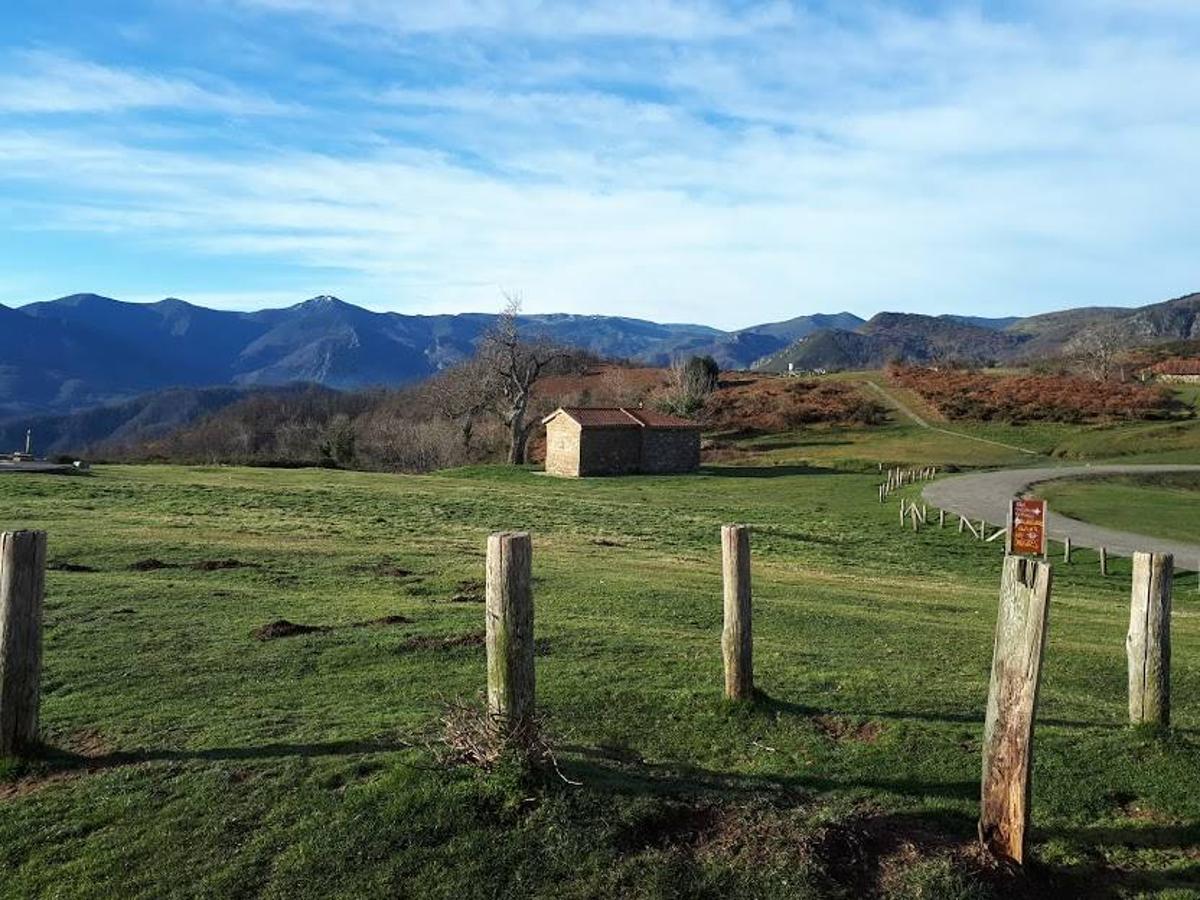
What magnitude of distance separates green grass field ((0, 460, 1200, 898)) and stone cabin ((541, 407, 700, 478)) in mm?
48870

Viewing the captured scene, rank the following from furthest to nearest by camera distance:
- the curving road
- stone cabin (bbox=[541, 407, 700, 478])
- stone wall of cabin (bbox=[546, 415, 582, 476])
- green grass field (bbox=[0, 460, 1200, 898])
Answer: stone cabin (bbox=[541, 407, 700, 478]), stone wall of cabin (bbox=[546, 415, 582, 476]), the curving road, green grass field (bbox=[0, 460, 1200, 898])

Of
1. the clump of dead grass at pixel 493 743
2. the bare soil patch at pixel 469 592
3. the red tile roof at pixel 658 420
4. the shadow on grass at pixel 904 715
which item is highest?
the red tile roof at pixel 658 420

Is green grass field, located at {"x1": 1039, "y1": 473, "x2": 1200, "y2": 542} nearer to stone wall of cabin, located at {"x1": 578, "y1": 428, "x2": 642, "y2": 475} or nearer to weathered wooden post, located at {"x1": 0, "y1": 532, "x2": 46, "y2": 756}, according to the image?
stone wall of cabin, located at {"x1": 578, "y1": 428, "x2": 642, "y2": 475}

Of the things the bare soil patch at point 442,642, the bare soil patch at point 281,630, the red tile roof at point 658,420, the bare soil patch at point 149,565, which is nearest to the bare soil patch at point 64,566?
the bare soil patch at point 149,565

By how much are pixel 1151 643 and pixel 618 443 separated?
61114mm

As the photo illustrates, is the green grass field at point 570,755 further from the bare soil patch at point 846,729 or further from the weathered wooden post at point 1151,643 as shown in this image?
the weathered wooden post at point 1151,643

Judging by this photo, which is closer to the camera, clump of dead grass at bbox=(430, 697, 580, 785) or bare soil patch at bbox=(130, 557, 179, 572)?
clump of dead grass at bbox=(430, 697, 580, 785)

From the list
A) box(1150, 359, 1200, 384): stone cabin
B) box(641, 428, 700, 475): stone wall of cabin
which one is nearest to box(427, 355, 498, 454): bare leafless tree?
box(641, 428, 700, 475): stone wall of cabin

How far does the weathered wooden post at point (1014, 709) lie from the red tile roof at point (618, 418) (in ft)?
200

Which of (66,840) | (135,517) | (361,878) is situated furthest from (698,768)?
(135,517)

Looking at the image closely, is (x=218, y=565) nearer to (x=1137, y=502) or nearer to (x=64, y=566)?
(x=64, y=566)

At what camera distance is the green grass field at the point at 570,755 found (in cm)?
679

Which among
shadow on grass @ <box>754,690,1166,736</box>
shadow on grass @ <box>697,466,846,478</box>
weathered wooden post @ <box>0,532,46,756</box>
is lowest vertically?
shadow on grass @ <box>697,466,846,478</box>

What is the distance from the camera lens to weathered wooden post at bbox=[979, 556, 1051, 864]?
22.4 feet
